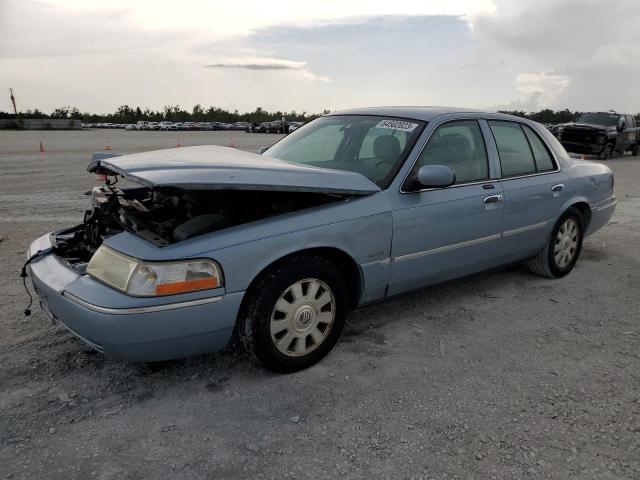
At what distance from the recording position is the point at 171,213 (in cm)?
367

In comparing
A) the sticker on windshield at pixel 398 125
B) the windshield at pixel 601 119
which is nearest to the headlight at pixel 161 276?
the sticker on windshield at pixel 398 125

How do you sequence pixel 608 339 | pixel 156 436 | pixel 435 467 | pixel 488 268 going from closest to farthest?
pixel 435 467 → pixel 156 436 → pixel 608 339 → pixel 488 268

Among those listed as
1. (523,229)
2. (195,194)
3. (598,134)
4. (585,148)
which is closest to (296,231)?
(195,194)

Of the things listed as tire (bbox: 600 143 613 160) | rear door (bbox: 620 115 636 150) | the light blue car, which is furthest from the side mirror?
rear door (bbox: 620 115 636 150)

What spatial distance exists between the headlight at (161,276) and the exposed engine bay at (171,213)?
0.77ft

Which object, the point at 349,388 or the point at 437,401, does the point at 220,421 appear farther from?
the point at 437,401

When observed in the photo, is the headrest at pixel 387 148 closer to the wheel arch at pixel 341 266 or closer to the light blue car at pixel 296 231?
the light blue car at pixel 296 231

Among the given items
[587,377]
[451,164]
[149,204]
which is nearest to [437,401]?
[587,377]

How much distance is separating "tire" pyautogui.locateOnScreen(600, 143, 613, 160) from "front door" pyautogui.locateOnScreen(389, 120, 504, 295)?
17475mm

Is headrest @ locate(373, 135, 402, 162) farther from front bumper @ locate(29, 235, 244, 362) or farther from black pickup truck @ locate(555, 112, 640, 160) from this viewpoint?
black pickup truck @ locate(555, 112, 640, 160)

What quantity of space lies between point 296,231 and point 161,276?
79 centimetres

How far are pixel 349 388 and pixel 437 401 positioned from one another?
499 mm

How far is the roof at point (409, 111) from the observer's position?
3.96 meters

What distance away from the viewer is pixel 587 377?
3207 millimetres
